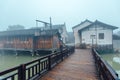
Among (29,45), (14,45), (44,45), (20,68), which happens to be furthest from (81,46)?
(20,68)

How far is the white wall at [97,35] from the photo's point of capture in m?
26.4

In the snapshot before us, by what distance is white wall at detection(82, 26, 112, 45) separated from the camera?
26.4m

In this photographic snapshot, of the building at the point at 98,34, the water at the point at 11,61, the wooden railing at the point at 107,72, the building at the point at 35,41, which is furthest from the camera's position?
the building at the point at 98,34

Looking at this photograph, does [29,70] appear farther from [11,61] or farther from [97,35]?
[97,35]

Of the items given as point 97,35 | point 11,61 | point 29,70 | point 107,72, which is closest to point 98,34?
point 97,35

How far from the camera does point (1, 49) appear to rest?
26250 mm

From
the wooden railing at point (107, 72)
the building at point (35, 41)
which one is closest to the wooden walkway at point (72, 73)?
the wooden railing at point (107, 72)

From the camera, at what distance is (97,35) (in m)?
27.2

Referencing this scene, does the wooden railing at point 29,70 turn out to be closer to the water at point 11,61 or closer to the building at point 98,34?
the water at point 11,61

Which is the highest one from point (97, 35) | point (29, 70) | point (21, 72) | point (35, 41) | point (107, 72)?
point (97, 35)

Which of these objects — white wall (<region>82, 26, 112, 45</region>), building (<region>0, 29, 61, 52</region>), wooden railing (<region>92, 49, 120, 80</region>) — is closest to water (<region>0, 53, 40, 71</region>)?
building (<region>0, 29, 61, 52</region>)

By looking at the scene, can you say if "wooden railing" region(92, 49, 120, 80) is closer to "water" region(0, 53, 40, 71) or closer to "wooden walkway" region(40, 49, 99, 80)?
"wooden walkway" region(40, 49, 99, 80)

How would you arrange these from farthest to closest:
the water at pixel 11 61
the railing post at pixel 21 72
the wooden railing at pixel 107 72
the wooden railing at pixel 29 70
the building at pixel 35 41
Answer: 1. the building at pixel 35 41
2. the water at pixel 11 61
3. the railing post at pixel 21 72
4. the wooden railing at pixel 29 70
5. the wooden railing at pixel 107 72

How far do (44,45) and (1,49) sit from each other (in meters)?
9.61
